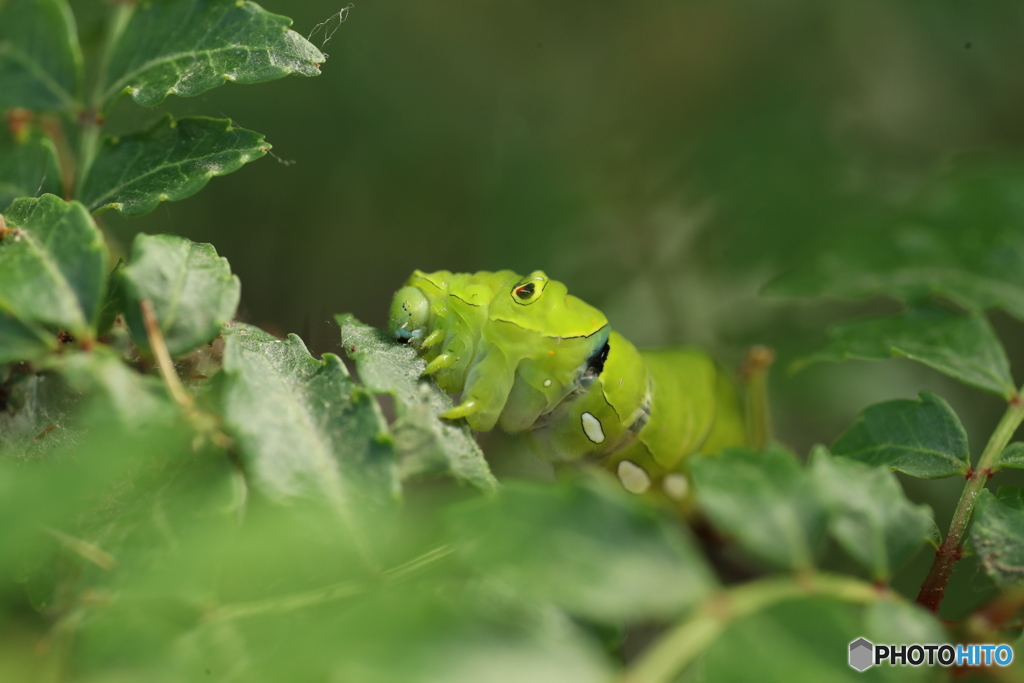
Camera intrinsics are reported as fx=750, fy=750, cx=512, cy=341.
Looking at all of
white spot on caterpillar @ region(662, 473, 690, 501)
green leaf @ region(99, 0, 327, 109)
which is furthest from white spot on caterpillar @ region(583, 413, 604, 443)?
green leaf @ region(99, 0, 327, 109)

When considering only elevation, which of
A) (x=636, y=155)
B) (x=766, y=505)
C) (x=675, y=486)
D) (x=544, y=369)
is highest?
(x=766, y=505)

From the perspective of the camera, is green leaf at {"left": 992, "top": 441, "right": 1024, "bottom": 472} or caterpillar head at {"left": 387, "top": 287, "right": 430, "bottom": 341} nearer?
green leaf at {"left": 992, "top": 441, "right": 1024, "bottom": 472}

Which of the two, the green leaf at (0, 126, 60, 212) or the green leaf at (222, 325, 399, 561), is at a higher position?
the green leaf at (0, 126, 60, 212)

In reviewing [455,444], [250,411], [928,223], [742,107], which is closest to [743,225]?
[742,107]

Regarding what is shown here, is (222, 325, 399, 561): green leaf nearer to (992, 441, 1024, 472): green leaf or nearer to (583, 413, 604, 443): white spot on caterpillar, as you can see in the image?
(583, 413, 604, 443): white spot on caterpillar

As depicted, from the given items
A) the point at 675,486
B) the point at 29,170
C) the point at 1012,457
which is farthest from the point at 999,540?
the point at 29,170

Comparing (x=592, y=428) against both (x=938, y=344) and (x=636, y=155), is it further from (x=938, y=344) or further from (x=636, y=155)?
(x=636, y=155)
